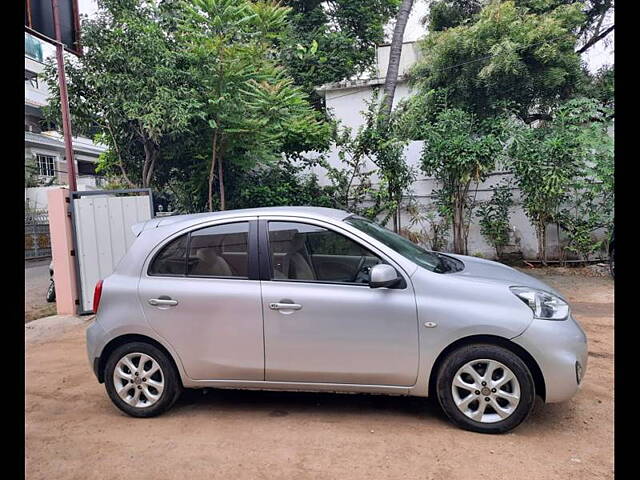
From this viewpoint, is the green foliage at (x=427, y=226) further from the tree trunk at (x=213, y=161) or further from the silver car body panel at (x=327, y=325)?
the silver car body panel at (x=327, y=325)

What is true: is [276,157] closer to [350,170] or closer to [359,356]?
[350,170]

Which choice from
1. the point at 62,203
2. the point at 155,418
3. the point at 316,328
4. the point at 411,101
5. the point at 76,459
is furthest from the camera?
the point at 411,101

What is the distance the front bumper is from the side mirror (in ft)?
3.03

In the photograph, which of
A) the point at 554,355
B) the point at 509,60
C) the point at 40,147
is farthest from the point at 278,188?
the point at 40,147

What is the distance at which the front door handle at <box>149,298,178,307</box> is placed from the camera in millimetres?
3627

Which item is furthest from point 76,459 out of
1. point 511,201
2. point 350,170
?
point 511,201

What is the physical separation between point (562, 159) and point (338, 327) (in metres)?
6.97

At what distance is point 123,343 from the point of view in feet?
12.3

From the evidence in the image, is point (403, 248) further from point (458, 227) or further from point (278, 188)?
point (278, 188)

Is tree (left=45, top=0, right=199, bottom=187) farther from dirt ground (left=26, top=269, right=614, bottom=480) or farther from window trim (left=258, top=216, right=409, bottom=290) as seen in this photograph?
dirt ground (left=26, top=269, right=614, bottom=480)

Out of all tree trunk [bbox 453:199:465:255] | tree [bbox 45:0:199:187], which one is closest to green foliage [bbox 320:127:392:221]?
tree trunk [bbox 453:199:465:255]

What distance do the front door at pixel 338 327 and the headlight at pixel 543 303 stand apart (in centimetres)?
81
